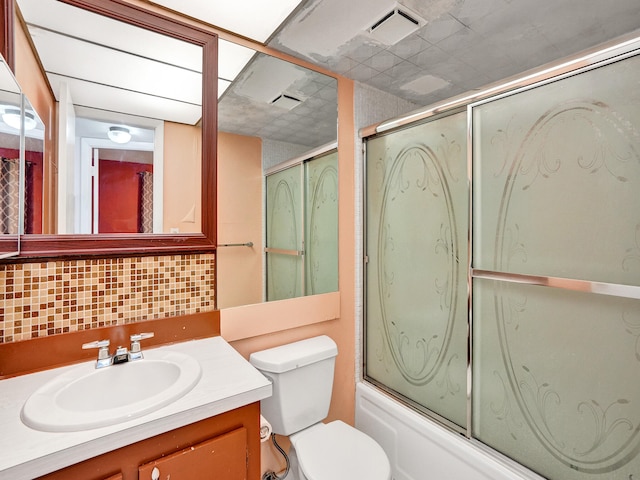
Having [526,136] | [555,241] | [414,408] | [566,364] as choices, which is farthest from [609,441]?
[526,136]

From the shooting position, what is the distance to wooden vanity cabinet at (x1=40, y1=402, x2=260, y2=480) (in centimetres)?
78

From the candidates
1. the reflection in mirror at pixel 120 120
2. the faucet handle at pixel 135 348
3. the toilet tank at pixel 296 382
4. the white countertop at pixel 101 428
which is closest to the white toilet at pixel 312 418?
the toilet tank at pixel 296 382

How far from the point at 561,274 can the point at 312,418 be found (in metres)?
1.26

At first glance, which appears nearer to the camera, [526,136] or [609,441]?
[609,441]

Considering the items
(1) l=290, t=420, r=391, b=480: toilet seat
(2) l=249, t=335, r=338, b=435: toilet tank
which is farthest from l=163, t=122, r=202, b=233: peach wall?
(1) l=290, t=420, r=391, b=480: toilet seat

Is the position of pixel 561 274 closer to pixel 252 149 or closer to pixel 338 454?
pixel 338 454

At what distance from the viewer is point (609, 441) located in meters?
1.03

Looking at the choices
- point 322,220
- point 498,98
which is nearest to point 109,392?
point 322,220

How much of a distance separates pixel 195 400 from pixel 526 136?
56.9 inches

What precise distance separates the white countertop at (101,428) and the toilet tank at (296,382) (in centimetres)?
33

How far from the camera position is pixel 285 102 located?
1704 millimetres

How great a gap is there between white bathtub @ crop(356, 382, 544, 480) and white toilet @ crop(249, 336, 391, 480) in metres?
0.26

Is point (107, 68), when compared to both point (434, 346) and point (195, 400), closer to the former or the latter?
point (195, 400)

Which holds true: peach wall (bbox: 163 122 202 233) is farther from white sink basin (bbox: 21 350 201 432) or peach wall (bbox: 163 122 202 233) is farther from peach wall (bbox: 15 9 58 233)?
white sink basin (bbox: 21 350 201 432)
